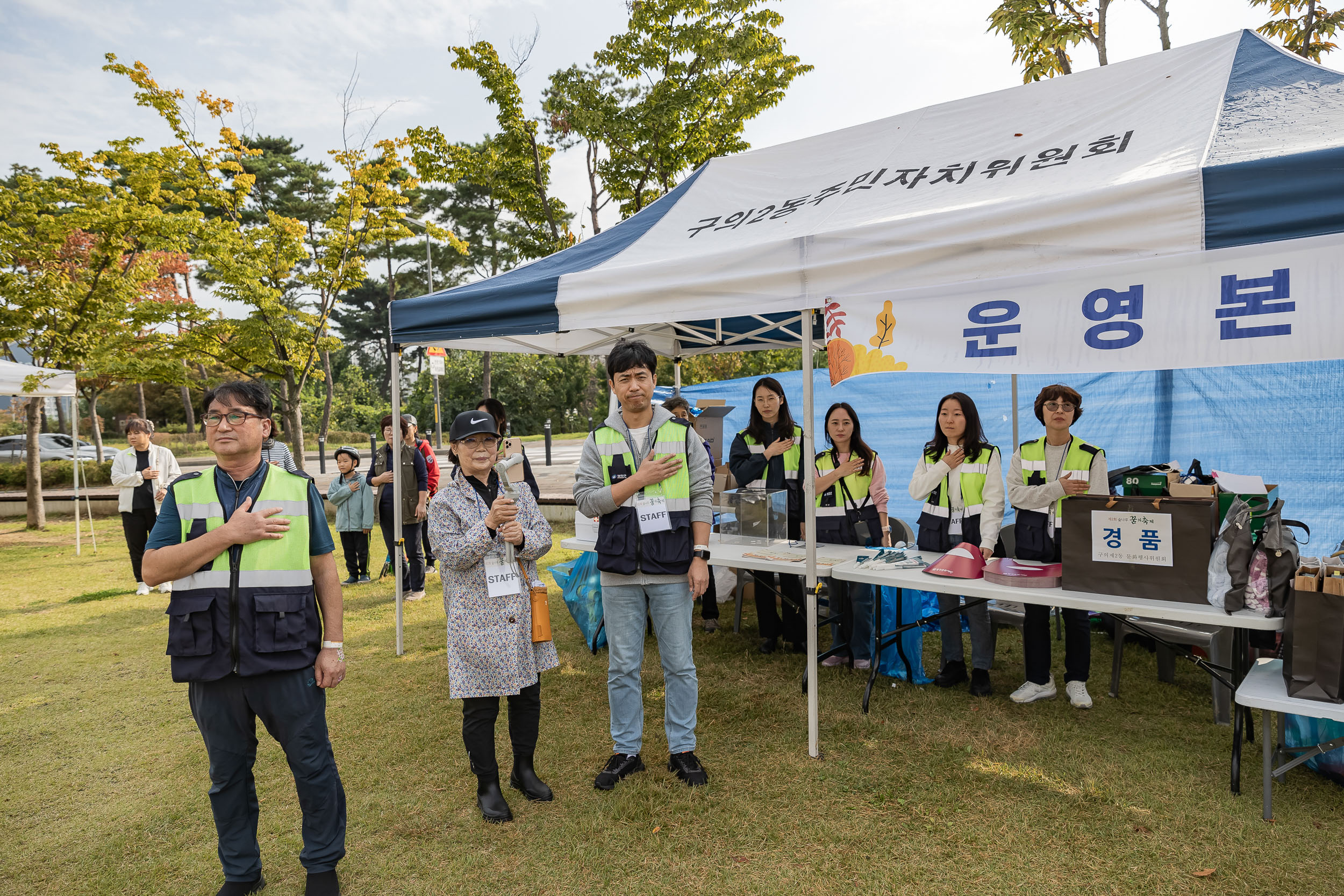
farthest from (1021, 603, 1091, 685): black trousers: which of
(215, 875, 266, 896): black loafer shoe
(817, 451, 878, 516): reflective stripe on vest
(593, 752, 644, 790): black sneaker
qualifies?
(215, 875, 266, 896): black loafer shoe

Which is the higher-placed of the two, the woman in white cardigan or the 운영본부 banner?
the 운영본부 banner

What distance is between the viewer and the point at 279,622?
214cm

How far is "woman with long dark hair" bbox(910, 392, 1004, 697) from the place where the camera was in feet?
12.8

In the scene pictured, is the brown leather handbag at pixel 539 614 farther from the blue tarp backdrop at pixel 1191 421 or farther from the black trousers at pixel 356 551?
the black trousers at pixel 356 551

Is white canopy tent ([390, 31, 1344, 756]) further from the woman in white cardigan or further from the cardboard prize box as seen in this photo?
the woman in white cardigan

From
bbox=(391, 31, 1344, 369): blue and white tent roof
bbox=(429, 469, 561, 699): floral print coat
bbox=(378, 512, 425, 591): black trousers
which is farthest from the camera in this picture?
bbox=(378, 512, 425, 591): black trousers

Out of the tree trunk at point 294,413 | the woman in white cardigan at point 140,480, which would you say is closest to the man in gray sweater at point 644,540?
the woman in white cardigan at point 140,480

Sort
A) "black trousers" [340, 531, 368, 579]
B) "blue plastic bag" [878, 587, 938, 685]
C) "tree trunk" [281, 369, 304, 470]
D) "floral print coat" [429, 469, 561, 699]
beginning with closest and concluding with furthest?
"floral print coat" [429, 469, 561, 699] → "blue plastic bag" [878, 587, 938, 685] → "black trousers" [340, 531, 368, 579] → "tree trunk" [281, 369, 304, 470]

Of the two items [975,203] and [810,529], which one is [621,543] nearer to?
[810,529]

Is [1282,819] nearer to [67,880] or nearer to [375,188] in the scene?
[67,880]

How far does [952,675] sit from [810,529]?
Result: 1.57 metres

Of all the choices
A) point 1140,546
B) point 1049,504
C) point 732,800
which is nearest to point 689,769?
point 732,800

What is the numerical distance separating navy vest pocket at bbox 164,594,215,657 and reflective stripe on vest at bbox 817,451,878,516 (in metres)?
3.20

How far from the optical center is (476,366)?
29188mm
